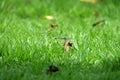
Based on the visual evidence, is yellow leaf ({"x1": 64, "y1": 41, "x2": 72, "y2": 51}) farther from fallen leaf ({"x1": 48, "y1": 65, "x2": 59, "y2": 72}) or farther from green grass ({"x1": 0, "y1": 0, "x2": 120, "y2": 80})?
fallen leaf ({"x1": 48, "y1": 65, "x2": 59, "y2": 72})

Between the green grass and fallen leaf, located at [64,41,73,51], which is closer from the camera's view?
the green grass

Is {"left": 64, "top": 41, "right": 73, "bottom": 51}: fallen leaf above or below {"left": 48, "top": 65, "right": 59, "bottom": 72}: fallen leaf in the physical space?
above

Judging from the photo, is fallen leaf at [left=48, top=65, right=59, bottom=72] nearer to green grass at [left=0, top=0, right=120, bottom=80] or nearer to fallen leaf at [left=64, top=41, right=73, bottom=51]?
green grass at [left=0, top=0, right=120, bottom=80]

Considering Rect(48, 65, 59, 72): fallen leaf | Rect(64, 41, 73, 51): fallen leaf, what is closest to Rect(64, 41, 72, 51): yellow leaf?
Rect(64, 41, 73, 51): fallen leaf

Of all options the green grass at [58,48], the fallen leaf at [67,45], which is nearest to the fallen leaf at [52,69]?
the green grass at [58,48]

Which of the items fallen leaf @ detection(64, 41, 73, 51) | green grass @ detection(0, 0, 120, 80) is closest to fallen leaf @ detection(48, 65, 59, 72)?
green grass @ detection(0, 0, 120, 80)

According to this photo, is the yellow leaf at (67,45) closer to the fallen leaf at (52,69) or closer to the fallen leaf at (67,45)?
the fallen leaf at (67,45)

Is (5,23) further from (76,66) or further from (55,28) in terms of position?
(76,66)

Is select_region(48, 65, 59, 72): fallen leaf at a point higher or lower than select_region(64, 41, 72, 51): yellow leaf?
lower
